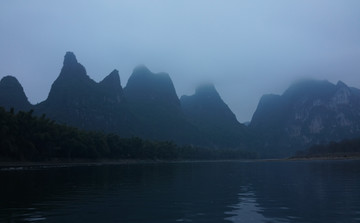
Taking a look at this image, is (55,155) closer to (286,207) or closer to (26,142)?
(26,142)

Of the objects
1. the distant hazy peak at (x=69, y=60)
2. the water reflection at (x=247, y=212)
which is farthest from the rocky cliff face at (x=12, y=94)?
the water reflection at (x=247, y=212)

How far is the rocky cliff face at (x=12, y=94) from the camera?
515 ft

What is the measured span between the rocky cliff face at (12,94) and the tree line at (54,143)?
65737 millimetres

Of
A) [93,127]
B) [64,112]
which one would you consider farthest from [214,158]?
[64,112]

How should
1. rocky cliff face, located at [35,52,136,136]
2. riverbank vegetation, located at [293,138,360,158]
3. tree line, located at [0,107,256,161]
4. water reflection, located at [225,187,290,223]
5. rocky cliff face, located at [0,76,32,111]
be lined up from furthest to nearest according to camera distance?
1. rocky cliff face, located at [35,52,136,136]
2. rocky cliff face, located at [0,76,32,111]
3. riverbank vegetation, located at [293,138,360,158]
4. tree line, located at [0,107,256,161]
5. water reflection, located at [225,187,290,223]

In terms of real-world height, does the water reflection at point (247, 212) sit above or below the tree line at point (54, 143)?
below

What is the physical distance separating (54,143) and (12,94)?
94.9m

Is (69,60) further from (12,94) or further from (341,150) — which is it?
(341,150)

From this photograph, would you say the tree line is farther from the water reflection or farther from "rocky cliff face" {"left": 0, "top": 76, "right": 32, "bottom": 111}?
"rocky cliff face" {"left": 0, "top": 76, "right": 32, "bottom": 111}

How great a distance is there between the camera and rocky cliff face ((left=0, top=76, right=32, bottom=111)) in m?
157

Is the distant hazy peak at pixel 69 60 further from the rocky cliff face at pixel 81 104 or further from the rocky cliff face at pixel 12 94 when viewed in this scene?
the rocky cliff face at pixel 12 94

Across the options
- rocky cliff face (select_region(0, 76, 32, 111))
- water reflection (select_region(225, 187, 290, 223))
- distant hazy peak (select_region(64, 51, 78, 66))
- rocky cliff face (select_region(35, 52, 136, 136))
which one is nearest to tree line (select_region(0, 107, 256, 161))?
water reflection (select_region(225, 187, 290, 223))

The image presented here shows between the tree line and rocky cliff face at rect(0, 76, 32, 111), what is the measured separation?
65737mm

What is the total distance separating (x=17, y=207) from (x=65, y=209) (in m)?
2.07
